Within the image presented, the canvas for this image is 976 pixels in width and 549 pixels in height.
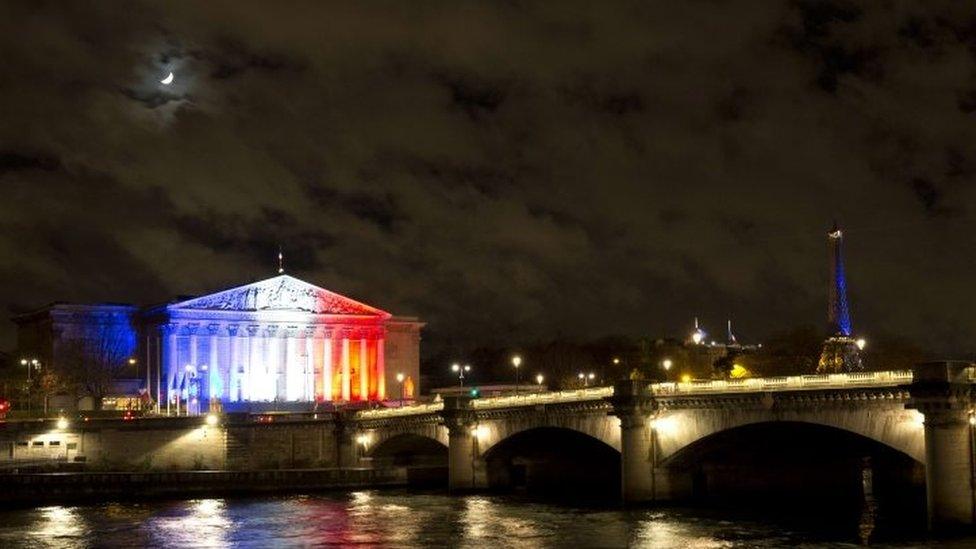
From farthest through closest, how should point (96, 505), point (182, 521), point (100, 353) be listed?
point (100, 353) → point (96, 505) → point (182, 521)

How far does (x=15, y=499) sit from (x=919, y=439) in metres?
62.8

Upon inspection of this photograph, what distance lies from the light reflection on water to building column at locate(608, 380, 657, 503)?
1.97m

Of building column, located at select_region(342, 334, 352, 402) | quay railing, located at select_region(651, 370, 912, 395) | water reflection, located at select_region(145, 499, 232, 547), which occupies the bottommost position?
water reflection, located at select_region(145, 499, 232, 547)

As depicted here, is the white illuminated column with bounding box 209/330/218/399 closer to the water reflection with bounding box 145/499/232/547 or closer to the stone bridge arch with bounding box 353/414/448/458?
the stone bridge arch with bounding box 353/414/448/458

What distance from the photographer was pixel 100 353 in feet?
565

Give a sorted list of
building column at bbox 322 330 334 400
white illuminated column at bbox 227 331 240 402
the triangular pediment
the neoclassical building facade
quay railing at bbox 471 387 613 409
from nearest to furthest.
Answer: quay railing at bbox 471 387 613 409
the neoclassical building facade
the triangular pediment
white illuminated column at bbox 227 331 240 402
building column at bbox 322 330 334 400

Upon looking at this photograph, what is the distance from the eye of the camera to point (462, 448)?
93.7m

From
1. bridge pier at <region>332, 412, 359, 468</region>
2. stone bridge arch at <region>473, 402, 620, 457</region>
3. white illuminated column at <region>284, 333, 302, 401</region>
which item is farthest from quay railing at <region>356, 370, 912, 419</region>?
white illuminated column at <region>284, 333, 302, 401</region>

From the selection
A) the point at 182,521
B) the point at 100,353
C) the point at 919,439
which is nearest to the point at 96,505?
the point at 182,521

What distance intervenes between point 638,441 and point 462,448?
77.2ft

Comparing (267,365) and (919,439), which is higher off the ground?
(267,365)

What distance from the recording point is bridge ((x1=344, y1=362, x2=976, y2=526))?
177 feet

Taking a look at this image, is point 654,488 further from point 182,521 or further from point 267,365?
point 267,365

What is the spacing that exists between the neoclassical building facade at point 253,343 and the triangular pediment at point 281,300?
0.14 meters
